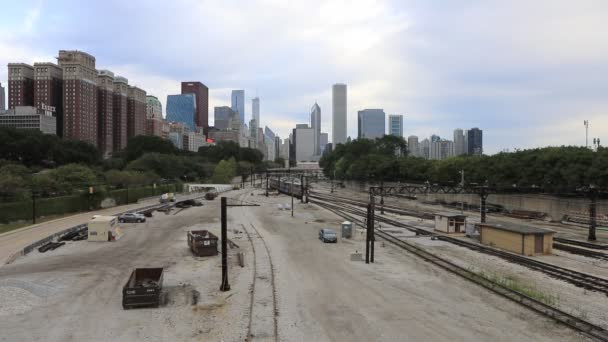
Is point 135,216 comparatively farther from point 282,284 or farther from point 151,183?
point 151,183

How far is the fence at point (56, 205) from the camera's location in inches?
2110

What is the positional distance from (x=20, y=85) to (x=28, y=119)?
78.0 ft

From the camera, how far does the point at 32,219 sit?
5691 centimetres

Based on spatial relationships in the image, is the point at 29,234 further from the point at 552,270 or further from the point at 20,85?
the point at 20,85

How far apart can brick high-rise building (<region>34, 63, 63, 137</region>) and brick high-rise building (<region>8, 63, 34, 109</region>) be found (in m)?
3.21

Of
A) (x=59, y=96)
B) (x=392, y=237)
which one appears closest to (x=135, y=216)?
(x=392, y=237)

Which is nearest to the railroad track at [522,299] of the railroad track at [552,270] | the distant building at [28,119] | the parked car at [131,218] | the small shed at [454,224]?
the railroad track at [552,270]

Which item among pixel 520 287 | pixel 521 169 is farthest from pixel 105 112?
pixel 520 287

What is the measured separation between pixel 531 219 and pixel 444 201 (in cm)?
2867

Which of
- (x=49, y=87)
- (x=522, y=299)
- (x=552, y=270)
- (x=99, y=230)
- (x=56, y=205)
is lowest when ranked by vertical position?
(x=552, y=270)

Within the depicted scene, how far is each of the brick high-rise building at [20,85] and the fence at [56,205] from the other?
117271 millimetres

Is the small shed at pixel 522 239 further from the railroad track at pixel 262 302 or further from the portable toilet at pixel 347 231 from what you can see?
the railroad track at pixel 262 302

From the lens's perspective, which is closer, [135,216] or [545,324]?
[545,324]

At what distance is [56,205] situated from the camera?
62.3 metres
